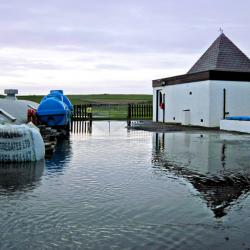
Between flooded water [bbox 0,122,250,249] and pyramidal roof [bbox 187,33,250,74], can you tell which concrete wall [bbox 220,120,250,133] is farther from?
flooded water [bbox 0,122,250,249]

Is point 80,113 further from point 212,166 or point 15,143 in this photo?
point 212,166

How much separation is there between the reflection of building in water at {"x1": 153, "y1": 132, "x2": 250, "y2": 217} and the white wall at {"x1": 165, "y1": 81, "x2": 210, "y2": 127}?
9324 mm

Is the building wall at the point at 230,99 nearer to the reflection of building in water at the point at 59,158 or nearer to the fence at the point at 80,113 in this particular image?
the reflection of building in water at the point at 59,158

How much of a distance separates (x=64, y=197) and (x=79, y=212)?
93 cm

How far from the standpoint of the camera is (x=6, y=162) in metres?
10.2

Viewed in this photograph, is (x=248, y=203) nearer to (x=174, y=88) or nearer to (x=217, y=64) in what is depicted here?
(x=217, y=64)

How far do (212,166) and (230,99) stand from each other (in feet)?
52.0

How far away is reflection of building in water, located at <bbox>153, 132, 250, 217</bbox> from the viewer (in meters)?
7.08

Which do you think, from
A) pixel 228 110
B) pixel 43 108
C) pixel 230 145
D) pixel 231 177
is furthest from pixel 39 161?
pixel 228 110

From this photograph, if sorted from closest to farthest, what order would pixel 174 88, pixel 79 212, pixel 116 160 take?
pixel 79 212 < pixel 116 160 < pixel 174 88

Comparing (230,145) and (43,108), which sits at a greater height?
(43,108)

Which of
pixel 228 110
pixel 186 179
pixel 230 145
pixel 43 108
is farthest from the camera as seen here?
pixel 228 110

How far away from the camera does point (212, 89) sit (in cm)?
2478

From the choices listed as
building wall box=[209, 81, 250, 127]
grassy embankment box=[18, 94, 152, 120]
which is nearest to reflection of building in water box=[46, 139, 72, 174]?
building wall box=[209, 81, 250, 127]
